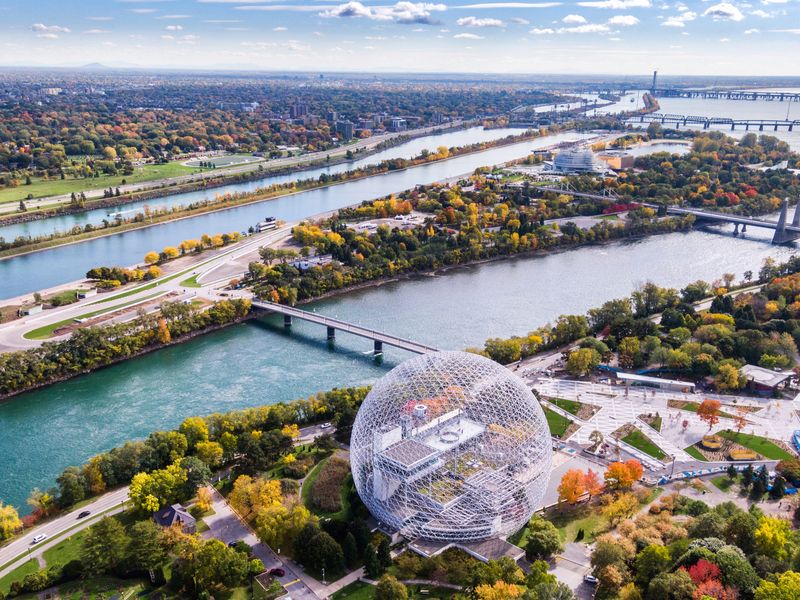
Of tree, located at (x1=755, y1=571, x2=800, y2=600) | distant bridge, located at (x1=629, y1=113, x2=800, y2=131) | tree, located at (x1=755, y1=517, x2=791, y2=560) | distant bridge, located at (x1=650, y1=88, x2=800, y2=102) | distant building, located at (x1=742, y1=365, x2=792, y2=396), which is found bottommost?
distant building, located at (x1=742, y1=365, x2=792, y2=396)

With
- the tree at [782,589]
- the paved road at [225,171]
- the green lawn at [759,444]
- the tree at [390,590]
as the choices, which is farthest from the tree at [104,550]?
the paved road at [225,171]

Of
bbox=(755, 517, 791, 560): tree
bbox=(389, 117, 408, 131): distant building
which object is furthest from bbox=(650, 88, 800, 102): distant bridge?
bbox=(755, 517, 791, 560): tree

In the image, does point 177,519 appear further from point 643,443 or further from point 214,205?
point 214,205

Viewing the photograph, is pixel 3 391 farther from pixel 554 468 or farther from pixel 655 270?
pixel 655 270

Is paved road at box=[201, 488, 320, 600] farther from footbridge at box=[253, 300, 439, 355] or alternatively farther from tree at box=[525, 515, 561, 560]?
footbridge at box=[253, 300, 439, 355]

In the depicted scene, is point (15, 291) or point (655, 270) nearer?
point (15, 291)

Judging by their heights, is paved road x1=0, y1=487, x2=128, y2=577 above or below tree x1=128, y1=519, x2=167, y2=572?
below

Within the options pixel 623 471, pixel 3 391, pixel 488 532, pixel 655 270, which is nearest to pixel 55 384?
pixel 3 391

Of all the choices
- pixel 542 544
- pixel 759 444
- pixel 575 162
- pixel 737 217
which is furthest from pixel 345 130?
pixel 542 544

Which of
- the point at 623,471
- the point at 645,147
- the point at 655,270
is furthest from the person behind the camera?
the point at 645,147
